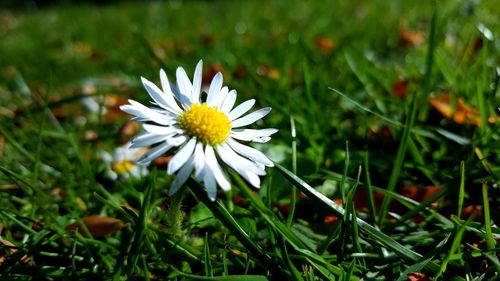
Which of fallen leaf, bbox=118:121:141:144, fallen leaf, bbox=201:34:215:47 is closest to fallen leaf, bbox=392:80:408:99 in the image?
fallen leaf, bbox=118:121:141:144

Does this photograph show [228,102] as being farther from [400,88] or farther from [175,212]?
[400,88]

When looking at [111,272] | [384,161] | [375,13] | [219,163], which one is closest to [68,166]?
[111,272]

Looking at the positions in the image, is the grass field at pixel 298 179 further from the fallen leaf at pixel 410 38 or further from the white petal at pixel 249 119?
the white petal at pixel 249 119

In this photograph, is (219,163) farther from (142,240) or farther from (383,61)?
(383,61)

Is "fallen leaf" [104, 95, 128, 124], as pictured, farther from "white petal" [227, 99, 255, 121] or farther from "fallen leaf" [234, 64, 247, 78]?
"white petal" [227, 99, 255, 121]

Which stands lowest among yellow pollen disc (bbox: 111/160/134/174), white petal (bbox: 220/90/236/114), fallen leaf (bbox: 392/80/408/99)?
fallen leaf (bbox: 392/80/408/99)

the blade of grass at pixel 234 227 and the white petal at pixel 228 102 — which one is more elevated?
the white petal at pixel 228 102

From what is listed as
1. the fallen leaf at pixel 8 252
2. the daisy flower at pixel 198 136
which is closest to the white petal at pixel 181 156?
the daisy flower at pixel 198 136
